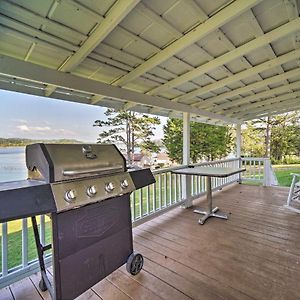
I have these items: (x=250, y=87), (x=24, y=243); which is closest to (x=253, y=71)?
(x=250, y=87)

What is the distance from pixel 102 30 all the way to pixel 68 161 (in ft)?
3.85

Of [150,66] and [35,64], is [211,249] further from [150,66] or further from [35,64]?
[35,64]

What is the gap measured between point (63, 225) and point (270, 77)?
3.90 m

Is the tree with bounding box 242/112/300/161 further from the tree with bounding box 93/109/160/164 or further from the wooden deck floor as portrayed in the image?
the wooden deck floor

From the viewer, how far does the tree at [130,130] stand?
17.5 feet

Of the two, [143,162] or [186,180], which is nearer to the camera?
[143,162]

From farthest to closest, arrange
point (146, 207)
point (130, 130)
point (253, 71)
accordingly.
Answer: point (130, 130) < point (146, 207) < point (253, 71)

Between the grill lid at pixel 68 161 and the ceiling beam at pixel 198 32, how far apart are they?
1.24m

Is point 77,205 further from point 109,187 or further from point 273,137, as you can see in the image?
point 273,137

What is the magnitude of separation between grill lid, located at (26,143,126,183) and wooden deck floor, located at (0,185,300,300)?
43.5 inches

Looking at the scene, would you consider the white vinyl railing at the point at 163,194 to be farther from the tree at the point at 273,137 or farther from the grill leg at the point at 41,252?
the tree at the point at 273,137

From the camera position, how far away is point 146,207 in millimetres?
4117

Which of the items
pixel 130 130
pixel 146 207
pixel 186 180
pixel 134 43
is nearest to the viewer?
pixel 134 43

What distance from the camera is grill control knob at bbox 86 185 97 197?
1.53 metres
